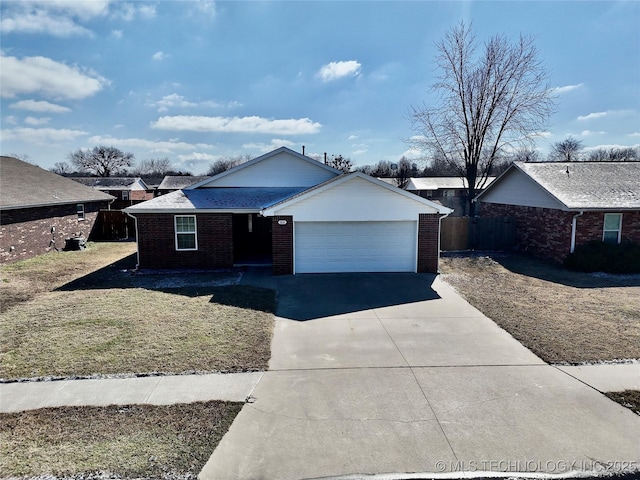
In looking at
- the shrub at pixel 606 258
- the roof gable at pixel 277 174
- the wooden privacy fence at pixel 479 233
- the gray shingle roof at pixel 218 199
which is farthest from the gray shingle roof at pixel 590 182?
the gray shingle roof at pixel 218 199

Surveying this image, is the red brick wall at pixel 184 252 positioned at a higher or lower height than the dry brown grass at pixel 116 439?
higher

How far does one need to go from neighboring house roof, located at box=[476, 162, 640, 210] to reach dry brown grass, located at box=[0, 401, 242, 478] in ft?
52.3

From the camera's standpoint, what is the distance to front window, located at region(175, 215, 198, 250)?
49.4 feet

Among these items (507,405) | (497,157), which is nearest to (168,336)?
(507,405)

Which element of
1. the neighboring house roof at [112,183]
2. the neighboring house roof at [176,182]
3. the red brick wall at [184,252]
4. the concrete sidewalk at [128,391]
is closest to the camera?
the concrete sidewalk at [128,391]

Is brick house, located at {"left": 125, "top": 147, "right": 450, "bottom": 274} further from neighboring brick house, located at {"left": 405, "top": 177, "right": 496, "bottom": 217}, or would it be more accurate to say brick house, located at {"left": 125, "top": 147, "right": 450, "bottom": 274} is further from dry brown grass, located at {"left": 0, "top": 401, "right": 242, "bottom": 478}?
neighboring brick house, located at {"left": 405, "top": 177, "right": 496, "bottom": 217}

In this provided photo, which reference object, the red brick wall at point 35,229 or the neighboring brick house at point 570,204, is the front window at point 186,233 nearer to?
the red brick wall at point 35,229

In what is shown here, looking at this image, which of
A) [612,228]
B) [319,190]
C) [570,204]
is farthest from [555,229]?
[319,190]

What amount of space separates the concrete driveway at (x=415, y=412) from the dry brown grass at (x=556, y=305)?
81cm

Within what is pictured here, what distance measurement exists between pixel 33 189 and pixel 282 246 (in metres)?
14.4

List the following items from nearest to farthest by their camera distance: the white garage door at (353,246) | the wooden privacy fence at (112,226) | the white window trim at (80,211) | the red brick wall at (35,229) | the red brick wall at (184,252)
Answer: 1. the white garage door at (353,246)
2. the red brick wall at (184,252)
3. the red brick wall at (35,229)
4. the white window trim at (80,211)
5. the wooden privacy fence at (112,226)

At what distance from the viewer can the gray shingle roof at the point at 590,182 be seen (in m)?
15.8

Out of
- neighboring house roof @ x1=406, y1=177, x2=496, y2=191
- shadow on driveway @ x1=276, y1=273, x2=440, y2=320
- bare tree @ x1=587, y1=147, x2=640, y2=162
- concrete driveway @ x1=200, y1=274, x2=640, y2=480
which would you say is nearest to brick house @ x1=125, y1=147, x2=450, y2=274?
shadow on driveway @ x1=276, y1=273, x2=440, y2=320

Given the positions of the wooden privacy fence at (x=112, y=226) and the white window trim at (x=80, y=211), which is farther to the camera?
the wooden privacy fence at (x=112, y=226)
